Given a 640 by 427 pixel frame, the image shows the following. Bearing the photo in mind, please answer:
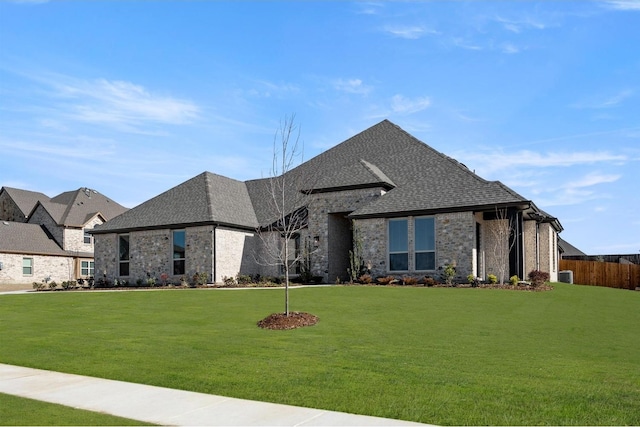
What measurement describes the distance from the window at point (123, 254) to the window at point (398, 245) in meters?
16.2

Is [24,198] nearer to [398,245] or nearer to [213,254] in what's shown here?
[213,254]

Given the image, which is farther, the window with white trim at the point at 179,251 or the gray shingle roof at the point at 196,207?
the window with white trim at the point at 179,251

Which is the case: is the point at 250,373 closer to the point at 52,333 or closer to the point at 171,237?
the point at 52,333

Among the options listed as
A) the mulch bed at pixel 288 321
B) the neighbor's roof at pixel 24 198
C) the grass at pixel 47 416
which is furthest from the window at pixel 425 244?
the neighbor's roof at pixel 24 198

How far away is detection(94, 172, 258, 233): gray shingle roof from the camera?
31156 millimetres

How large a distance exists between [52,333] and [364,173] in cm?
1801

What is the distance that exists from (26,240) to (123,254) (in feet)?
49.8

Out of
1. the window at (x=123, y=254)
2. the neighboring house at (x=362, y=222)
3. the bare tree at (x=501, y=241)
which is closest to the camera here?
the bare tree at (x=501, y=241)

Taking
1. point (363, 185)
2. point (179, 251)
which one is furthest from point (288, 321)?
point (179, 251)

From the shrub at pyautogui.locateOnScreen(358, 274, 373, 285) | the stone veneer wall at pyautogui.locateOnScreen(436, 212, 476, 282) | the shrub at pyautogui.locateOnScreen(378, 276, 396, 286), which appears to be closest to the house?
the shrub at pyautogui.locateOnScreen(358, 274, 373, 285)

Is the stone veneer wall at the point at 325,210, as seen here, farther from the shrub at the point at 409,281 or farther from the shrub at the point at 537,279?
the shrub at the point at 537,279

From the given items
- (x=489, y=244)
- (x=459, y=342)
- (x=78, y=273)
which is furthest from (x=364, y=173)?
(x=78, y=273)

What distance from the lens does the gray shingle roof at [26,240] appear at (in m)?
42.4

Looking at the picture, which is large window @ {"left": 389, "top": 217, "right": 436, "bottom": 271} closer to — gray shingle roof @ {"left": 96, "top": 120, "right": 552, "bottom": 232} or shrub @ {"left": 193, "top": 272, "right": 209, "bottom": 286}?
gray shingle roof @ {"left": 96, "top": 120, "right": 552, "bottom": 232}
